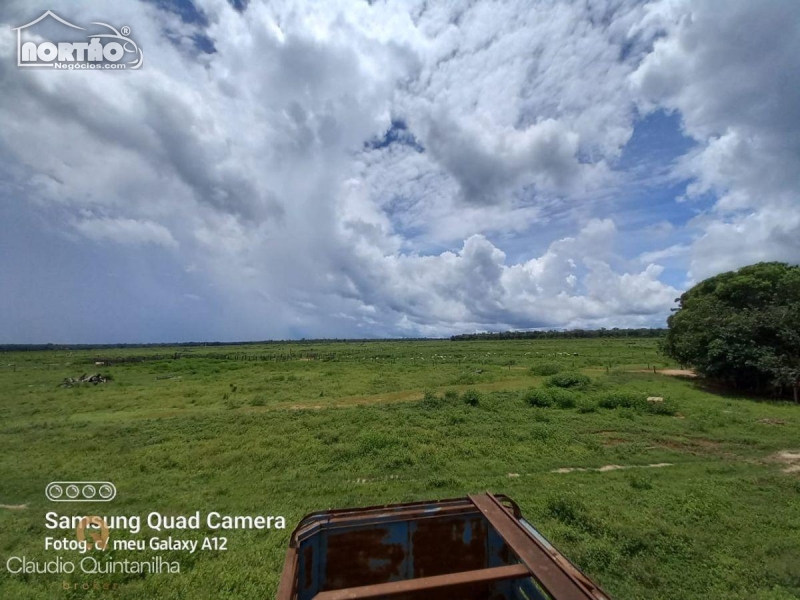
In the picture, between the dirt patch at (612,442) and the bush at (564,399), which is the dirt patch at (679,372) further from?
the dirt patch at (612,442)

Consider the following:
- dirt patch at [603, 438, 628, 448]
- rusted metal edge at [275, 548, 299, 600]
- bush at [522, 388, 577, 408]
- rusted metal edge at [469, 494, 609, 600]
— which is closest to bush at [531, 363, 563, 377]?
bush at [522, 388, 577, 408]

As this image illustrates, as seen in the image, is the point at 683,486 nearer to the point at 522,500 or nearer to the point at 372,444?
the point at 522,500

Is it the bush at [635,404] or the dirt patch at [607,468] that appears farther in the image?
the bush at [635,404]

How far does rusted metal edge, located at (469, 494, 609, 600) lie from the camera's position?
2863 mm

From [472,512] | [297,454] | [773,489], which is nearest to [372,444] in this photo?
[297,454]

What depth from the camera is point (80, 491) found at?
9742 mm

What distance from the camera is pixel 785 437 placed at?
13.3 m

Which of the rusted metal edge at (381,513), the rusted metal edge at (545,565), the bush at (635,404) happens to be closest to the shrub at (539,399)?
the bush at (635,404)

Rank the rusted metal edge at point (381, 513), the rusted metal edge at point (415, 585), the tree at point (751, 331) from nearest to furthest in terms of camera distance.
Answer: the rusted metal edge at point (415, 585), the rusted metal edge at point (381, 513), the tree at point (751, 331)

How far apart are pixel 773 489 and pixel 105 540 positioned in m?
15.1

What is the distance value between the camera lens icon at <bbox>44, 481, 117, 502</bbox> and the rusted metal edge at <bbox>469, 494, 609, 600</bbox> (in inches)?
Answer: 405

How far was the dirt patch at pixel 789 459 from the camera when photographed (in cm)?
1044

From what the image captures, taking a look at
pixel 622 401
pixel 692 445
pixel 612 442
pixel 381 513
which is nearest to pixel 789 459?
pixel 692 445

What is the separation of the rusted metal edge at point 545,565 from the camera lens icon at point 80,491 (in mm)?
10291
